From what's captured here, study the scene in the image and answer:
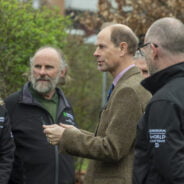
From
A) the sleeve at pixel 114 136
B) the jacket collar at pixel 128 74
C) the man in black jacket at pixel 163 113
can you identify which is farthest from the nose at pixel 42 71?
the man in black jacket at pixel 163 113

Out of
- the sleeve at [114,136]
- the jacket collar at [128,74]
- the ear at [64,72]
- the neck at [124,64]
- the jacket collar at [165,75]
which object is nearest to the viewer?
the jacket collar at [165,75]

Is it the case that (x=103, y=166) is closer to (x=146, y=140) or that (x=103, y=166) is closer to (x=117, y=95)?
(x=117, y=95)

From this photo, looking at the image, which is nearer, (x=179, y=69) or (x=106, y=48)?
(x=179, y=69)

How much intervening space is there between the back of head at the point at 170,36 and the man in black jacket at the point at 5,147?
1972 millimetres

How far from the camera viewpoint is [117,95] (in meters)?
4.77

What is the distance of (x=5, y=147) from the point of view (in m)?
5.41

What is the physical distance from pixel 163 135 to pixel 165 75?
0.46 meters

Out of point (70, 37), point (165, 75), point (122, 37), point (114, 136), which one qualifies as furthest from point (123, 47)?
point (70, 37)

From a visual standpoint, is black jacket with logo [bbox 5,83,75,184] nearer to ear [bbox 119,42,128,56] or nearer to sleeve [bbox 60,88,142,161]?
sleeve [bbox 60,88,142,161]

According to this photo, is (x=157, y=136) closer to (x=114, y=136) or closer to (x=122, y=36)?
(x=114, y=136)

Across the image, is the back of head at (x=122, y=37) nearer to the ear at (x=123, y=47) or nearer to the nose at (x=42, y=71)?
the ear at (x=123, y=47)

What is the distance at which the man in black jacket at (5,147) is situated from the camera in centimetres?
537

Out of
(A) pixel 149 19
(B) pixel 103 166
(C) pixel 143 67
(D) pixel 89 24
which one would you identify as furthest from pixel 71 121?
(D) pixel 89 24

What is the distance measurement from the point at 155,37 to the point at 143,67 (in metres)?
2.68
